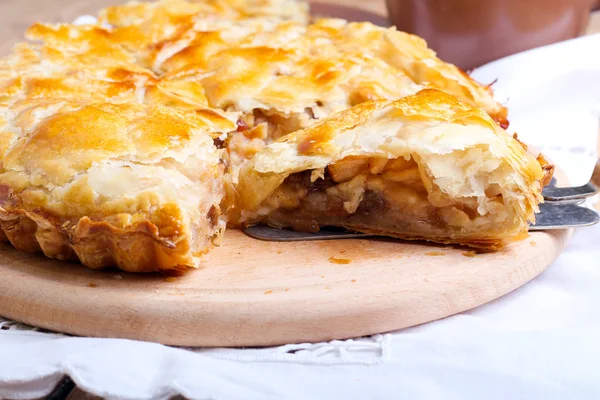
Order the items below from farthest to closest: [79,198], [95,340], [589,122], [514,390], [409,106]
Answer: [589,122]
[409,106]
[79,198]
[95,340]
[514,390]

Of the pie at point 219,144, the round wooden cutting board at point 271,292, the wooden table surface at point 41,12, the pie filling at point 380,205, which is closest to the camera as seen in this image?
the round wooden cutting board at point 271,292

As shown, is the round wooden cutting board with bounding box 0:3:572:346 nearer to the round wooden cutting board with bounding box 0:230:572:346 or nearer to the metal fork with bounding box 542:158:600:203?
the round wooden cutting board with bounding box 0:230:572:346

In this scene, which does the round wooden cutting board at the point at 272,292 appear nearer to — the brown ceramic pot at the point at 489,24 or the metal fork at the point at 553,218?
the metal fork at the point at 553,218

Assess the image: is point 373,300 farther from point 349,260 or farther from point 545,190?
point 545,190

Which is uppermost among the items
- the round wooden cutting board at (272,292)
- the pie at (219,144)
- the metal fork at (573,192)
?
the pie at (219,144)

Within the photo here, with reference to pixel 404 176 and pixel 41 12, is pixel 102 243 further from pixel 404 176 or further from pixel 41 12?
pixel 41 12

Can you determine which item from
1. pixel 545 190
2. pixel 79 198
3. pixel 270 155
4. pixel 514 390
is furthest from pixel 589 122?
pixel 79 198

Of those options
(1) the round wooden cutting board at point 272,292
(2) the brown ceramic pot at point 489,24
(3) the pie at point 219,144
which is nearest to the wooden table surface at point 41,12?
(2) the brown ceramic pot at point 489,24

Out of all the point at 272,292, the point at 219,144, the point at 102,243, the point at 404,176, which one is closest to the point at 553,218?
the point at 404,176
